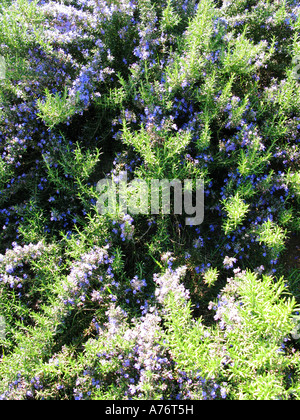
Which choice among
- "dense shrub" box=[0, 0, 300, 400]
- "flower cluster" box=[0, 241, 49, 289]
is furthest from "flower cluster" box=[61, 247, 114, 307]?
"flower cluster" box=[0, 241, 49, 289]

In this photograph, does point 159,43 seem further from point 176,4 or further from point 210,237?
point 210,237

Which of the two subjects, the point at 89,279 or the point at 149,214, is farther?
the point at 149,214

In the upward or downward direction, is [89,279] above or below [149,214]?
below

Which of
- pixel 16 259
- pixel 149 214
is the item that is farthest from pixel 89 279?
pixel 149 214

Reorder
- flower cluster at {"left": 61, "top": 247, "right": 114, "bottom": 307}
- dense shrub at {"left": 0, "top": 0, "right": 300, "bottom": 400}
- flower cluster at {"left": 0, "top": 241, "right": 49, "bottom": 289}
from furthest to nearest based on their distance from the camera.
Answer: flower cluster at {"left": 0, "top": 241, "right": 49, "bottom": 289} → flower cluster at {"left": 61, "top": 247, "right": 114, "bottom": 307} → dense shrub at {"left": 0, "top": 0, "right": 300, "bottom": 400}

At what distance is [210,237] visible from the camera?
3.62m

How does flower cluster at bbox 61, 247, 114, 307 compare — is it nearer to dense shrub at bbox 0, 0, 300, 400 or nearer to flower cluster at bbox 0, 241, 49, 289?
dense shrub at bbox 0, 0, 300, 400

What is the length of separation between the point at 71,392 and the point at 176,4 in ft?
15.0

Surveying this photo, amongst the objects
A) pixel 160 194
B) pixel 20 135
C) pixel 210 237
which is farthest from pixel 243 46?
pixel 20 135

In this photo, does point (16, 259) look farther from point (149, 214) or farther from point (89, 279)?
point (149, 214)

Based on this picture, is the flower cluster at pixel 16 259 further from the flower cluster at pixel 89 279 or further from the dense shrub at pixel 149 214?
the flower cluster at pixel 89 279

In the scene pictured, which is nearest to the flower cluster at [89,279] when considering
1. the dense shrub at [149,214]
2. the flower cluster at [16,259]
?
the dense shrub at [149,214]

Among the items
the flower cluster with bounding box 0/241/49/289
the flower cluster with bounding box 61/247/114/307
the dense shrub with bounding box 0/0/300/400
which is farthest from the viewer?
the flower cluster with bounding box 0/241/49/289

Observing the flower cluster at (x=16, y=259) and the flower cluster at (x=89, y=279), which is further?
the flower cluster at (x=16, y=259)
